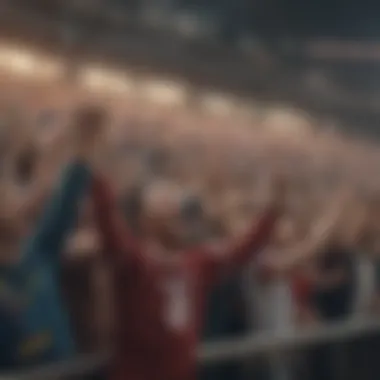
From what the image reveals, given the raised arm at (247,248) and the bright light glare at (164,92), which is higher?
the bright light glare at (164,92)

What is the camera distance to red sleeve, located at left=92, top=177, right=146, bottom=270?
120 cm

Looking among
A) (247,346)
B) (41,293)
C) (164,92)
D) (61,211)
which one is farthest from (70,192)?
(247,346)

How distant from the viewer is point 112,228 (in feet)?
3.98

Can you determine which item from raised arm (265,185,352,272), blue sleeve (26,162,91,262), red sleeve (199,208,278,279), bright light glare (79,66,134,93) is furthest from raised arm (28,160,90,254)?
raised arm (265,185,352,272)

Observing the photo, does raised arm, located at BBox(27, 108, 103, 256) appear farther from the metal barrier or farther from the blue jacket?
the metal barrier

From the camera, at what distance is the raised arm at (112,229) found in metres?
1.20

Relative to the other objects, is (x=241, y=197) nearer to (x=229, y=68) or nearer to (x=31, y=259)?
(x=229, y=68)

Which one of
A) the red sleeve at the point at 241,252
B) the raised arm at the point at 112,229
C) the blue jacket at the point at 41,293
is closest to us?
→ the blue jacket at the point at 41,293

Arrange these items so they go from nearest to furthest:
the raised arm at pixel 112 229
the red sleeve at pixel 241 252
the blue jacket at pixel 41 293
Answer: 1. the blue jacket at pixel 41 293
2. the raised arm at pixel 112 229
3. the red sleeve at pixel 241 252

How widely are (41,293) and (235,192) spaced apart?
1.26 ft

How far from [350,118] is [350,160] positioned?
78mm

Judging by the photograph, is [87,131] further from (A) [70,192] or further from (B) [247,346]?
(B) [247,346]

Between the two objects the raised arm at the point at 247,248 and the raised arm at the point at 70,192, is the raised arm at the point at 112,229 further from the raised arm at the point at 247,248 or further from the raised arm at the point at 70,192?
the raised arm at the point at 247,248

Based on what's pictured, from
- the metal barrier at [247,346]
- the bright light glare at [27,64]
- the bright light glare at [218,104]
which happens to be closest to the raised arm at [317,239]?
the metal barrier at [247,346]
